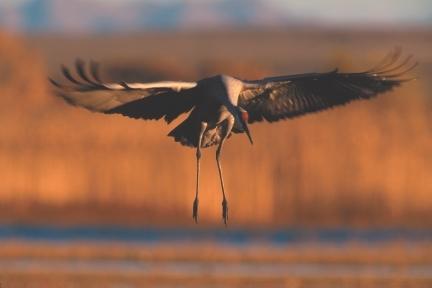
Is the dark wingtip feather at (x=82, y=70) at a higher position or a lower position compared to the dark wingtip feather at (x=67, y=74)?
higher

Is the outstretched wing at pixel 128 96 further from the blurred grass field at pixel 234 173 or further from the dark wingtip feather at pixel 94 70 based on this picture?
the blurred grass field at pixel 234 173

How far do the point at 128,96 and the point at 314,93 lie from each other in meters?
1.89

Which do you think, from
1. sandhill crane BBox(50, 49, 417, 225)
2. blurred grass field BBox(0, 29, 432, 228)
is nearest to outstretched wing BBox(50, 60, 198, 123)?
sandhill crane BBox(50, 49, 417, 225)

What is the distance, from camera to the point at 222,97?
11438 mm

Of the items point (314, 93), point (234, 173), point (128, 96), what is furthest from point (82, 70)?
point (234, 173)

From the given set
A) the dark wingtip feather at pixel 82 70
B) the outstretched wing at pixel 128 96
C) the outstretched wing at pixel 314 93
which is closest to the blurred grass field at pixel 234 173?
the outstretched wing at pixel 314 93

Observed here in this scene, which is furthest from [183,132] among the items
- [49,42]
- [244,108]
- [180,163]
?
[49,42]

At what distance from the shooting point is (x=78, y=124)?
2339 centimetres

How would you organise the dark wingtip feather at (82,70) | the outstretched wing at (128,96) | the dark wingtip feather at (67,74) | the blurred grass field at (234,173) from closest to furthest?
the dark wingtip feather at (67,74) → the dark wingtip feather at (82,70) → the outstretched wing at (128,96) → the blurred grass field at (234,173)

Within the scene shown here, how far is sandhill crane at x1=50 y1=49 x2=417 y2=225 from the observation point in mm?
10977

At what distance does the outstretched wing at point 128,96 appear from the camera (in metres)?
10.7

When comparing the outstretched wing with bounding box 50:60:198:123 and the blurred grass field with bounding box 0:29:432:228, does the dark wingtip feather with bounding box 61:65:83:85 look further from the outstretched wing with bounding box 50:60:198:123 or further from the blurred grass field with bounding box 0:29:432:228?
the blurred grass field with bounding box 0:29:432:228

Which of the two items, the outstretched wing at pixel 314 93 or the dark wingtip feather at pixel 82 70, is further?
the outstretched wing at pixel 314 93

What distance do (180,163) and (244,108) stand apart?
10.6 meters
